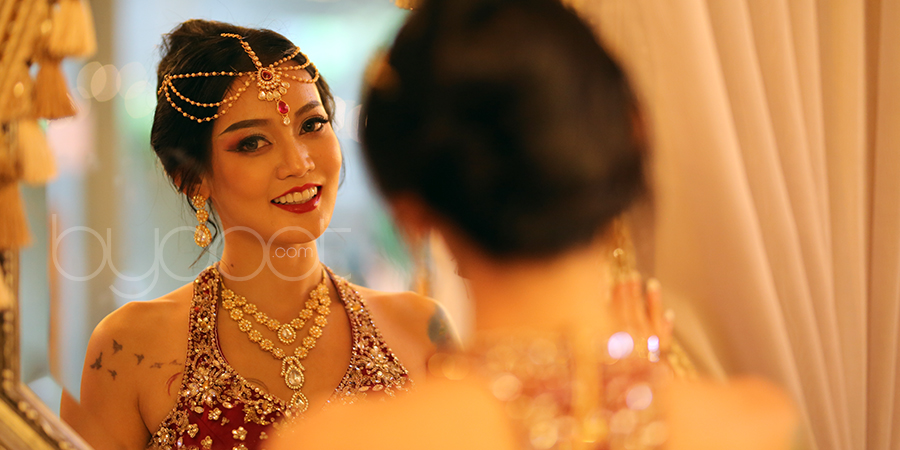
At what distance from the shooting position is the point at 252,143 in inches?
28.8

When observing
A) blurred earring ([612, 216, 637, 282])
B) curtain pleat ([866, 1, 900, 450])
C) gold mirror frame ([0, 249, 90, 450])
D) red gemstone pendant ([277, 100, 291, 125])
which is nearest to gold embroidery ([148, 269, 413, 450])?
gold mirror frame ([0, 249, 90, 450])

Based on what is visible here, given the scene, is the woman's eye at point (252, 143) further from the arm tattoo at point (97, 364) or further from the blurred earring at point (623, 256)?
the blurred earring at point (623, 256)

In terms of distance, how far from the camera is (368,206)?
0.78m

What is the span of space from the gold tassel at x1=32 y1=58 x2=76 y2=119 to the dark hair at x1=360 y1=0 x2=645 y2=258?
0.38m

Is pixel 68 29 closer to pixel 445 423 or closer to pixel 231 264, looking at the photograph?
pixel 231 264

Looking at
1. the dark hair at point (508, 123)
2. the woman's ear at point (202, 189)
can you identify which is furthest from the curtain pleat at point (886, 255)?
the woman's ear at point (202, 189)

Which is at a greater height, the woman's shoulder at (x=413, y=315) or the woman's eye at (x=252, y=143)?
the woman's eye at (x=252, y=143)

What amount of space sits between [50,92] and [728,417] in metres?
0.72

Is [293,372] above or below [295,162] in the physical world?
below

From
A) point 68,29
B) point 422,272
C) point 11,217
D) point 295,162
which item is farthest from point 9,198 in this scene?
point 422,272

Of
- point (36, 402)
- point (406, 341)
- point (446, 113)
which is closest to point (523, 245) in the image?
point (446, 113)

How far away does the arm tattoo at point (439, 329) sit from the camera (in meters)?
0.85

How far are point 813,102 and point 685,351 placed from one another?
12.9 inches

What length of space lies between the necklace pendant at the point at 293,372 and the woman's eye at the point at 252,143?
25 cm
